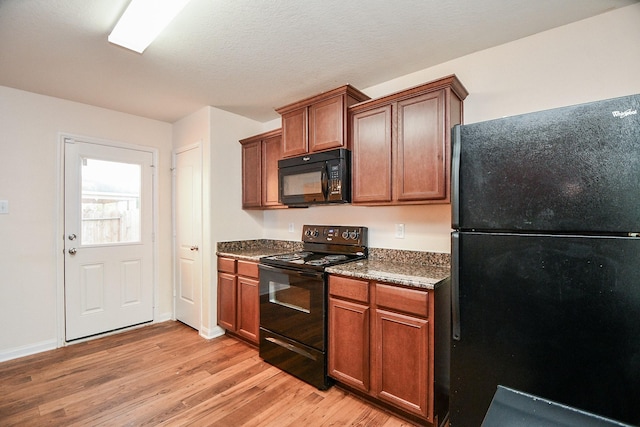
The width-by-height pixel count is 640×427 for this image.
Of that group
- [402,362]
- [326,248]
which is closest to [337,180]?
[326,248]

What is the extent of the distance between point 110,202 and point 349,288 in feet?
9.46

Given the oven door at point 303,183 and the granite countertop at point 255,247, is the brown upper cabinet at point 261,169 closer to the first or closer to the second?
the oven door at point 303,183

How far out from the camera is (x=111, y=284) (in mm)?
3287

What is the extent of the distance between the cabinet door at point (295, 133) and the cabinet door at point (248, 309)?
50.9 inches

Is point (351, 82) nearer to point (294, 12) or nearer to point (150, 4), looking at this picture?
point (294, 12)

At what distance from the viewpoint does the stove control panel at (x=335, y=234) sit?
2.71 meters

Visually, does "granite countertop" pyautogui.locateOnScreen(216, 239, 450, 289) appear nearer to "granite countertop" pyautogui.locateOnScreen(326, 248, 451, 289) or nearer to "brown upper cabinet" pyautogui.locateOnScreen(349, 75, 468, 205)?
"granite countertop" pyautogui.locateOnScreen(326, 248, 451, 289)

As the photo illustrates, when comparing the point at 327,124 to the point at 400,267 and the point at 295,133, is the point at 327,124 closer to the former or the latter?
the point at 295,133

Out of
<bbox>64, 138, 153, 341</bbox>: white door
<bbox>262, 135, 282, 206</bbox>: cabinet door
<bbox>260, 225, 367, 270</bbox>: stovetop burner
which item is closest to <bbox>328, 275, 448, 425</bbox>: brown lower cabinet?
<bbox>260, 225, 367, 270</bbox>: stovetop burner

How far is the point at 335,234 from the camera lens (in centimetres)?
288

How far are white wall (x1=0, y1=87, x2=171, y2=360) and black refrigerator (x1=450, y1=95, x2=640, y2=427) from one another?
3.62 m

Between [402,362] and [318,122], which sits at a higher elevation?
[318,122]

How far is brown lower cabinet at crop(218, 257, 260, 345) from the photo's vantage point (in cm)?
284

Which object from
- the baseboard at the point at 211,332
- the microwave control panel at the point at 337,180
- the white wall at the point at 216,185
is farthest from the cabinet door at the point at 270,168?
the baseboard at the point at 211,332
